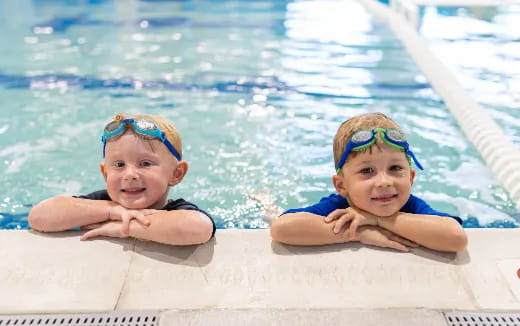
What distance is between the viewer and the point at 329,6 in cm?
1145

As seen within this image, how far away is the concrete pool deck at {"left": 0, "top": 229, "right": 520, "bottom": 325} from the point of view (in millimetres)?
2059

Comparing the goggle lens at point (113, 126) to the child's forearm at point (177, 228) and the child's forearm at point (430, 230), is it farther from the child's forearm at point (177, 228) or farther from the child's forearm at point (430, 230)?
the child's forearm at point (430, 230)

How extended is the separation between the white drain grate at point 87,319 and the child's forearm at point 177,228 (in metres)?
0.41

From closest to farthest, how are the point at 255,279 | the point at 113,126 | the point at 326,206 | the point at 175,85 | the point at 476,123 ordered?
the point at 255,279 < the point at 113,126 < the point at 326,206 < the point at 476,123 < the point at 175,85

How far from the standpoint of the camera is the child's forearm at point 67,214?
2492 millimetres

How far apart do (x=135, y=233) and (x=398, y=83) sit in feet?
14.9

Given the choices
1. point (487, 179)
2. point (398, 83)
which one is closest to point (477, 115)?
point (487, 179)

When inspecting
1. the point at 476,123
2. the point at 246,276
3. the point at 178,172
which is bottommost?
the point at 476,123

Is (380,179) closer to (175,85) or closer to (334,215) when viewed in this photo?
(334,215)

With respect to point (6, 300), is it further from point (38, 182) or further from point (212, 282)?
point (38, 182)

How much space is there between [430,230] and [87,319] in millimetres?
1433

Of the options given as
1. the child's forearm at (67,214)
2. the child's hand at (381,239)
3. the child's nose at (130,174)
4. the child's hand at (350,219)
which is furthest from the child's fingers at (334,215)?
the child's forearm at (67,214)

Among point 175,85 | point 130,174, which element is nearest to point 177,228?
point 130,174

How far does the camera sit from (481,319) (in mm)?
2010
